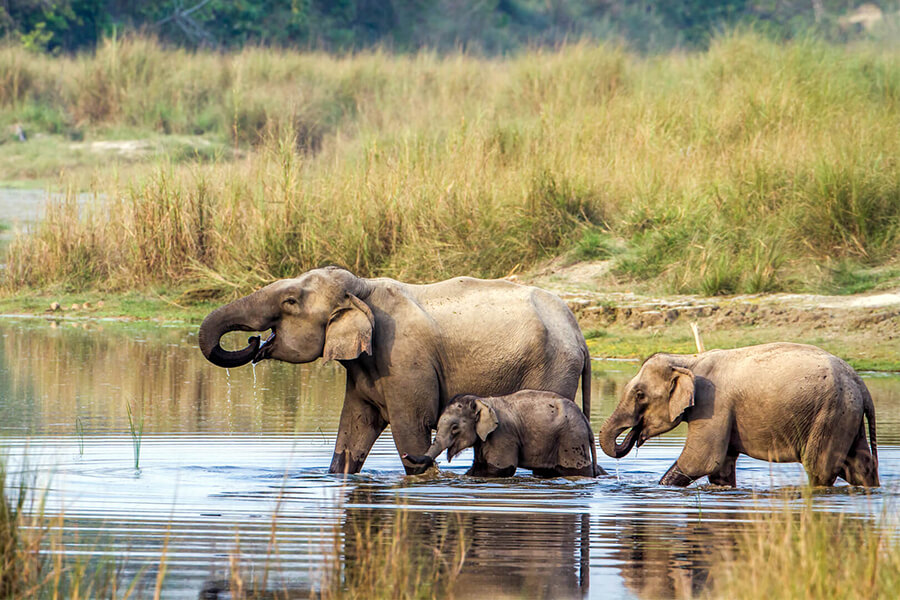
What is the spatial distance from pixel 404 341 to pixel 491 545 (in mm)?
2032

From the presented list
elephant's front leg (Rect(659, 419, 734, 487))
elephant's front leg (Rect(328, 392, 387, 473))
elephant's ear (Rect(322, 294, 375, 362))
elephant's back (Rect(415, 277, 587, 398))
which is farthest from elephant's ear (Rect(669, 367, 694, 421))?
elephant's ear (Rect(322, 294, 375, 362))

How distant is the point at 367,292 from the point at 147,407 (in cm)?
349

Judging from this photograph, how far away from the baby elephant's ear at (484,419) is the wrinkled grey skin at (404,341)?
10.8 inches

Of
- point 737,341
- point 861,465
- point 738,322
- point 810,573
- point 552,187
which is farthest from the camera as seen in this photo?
A: point 552,187

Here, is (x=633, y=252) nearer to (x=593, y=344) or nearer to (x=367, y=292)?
(x=593, y=344)

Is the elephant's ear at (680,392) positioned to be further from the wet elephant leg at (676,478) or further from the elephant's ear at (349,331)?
the elephant's ear at (349,331)

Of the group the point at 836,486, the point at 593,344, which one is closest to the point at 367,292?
the point at 836,486

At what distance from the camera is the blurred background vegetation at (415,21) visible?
38.7m

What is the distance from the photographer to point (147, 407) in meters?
11.6

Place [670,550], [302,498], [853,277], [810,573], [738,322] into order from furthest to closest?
1. [853,277]
2. [738,322]
3. [302,498]
4. [670,550]
5. [810,573]

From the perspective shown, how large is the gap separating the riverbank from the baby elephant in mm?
5203

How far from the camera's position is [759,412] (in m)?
8.90

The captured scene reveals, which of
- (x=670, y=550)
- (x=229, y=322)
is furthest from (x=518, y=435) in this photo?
(x=670, y=550)

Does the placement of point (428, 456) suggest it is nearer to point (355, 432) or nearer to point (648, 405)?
point (355, 432)
